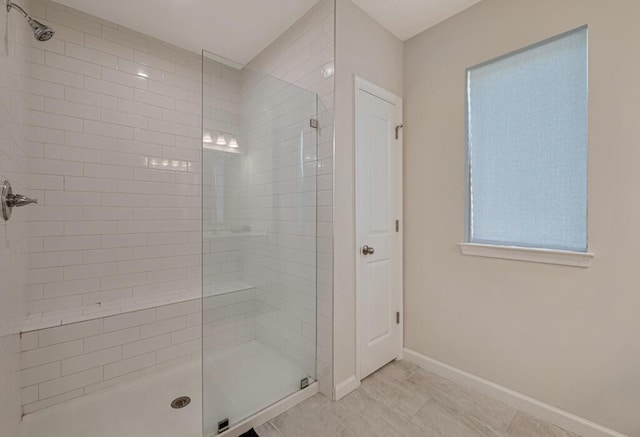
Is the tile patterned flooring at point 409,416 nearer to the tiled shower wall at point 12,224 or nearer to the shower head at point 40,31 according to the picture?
the tiled shower wall at point 12,224

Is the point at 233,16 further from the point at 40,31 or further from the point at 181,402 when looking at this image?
the point at 181,402

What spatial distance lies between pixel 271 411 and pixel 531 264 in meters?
1.88

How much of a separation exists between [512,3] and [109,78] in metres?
2.97

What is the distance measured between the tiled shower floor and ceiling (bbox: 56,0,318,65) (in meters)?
2.40

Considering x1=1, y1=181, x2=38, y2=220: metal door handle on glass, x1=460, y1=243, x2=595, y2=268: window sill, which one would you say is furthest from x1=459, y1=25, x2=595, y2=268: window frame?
x1=1, y1=181, x2=38, y2=220: metal door handle on glass

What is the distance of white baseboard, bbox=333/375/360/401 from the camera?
1.87 meters

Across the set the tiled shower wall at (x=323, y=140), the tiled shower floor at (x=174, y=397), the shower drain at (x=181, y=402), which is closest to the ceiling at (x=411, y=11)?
the tiled shower wall at (x=323, y=140)

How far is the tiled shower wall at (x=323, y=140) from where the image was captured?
1900 millimetres

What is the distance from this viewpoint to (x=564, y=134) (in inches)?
64.6

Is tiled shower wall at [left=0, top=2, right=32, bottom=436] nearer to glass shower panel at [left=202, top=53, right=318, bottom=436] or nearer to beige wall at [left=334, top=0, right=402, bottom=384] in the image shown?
glass shower panel at [left=202, top=53, right=318, bottom=436]

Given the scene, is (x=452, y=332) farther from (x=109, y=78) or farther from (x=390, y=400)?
(x=109, y=78)

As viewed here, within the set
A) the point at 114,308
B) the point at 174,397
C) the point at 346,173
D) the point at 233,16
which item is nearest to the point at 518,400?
the point at 346,173

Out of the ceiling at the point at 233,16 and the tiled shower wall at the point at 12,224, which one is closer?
the tiled shower wall at the point at 12,224

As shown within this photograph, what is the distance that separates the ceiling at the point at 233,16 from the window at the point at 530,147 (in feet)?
1.95
